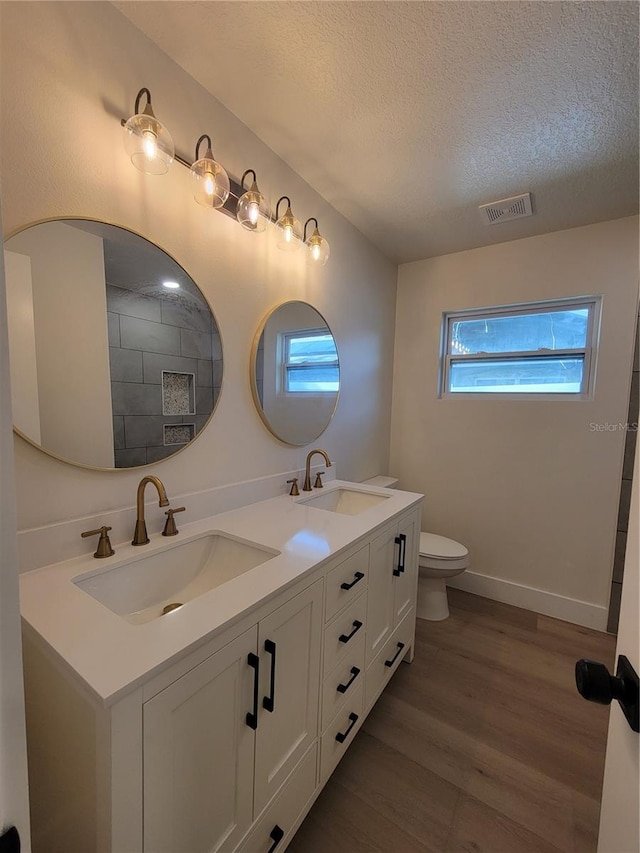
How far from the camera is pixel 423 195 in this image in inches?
73.2

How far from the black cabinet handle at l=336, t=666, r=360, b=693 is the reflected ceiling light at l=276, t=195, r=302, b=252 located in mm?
1770

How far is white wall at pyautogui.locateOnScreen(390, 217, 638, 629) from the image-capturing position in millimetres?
2051

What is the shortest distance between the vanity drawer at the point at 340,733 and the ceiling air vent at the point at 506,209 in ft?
7.94

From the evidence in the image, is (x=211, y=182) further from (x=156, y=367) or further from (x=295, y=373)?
(x=295, y=373)

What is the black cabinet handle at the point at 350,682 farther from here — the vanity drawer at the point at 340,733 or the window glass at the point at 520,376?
the window glass at the point at 520,376

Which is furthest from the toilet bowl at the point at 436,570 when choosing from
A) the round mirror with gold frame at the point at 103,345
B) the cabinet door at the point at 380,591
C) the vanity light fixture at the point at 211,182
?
the vanity light fixture at the point at 211,182

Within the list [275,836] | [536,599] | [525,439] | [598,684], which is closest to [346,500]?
[275,836]

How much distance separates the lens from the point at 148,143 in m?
1.03

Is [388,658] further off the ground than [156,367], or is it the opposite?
[156,367]

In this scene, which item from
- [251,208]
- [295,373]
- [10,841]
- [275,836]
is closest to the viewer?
[10,841]

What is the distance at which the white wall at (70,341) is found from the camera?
3.05 feet

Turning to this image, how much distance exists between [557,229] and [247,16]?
200 centimetres

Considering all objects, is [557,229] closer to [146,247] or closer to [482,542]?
[482,542]

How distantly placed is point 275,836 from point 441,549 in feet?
5.06
